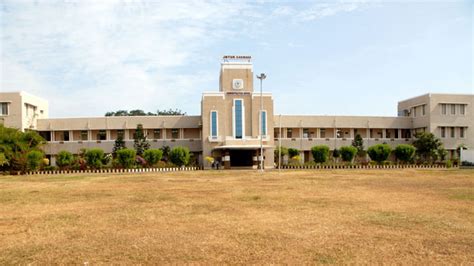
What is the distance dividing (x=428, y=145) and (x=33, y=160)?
4246 centimetres

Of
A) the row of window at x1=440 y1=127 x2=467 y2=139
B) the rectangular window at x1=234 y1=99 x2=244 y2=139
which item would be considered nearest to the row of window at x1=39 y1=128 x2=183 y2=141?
the rectangular window at x1=234 y1=99 x2=244 y2=139

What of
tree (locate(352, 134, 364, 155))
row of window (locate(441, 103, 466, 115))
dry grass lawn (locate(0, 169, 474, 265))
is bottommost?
dry grass lawn (locate(0, 169, 474, 265))

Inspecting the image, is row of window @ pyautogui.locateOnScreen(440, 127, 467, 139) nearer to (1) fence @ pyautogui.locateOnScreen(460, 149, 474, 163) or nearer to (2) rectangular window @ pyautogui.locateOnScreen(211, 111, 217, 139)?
(1) fence @ pyautogui.locateOnScreen(460, 149, 474, 163)

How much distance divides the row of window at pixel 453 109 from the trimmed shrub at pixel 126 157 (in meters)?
37.6

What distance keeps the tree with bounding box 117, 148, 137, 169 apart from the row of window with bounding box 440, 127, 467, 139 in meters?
37.3

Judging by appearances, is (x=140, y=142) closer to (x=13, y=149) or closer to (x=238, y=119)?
(x=238, y=119)

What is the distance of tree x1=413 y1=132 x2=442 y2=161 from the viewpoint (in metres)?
47.1

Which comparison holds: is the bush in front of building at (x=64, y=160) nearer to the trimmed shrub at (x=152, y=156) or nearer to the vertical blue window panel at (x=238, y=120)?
the trimmed shrub at (x=152, y=156)

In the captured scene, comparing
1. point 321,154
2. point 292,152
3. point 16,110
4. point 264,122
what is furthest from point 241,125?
point 16,110

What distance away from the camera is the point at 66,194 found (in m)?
18.0

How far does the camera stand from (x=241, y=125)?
45.8 metres

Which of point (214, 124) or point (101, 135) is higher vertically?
point (214, 124)

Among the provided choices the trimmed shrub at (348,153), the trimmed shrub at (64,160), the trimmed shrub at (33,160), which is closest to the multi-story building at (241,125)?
the trimmed shrub at (348,153)

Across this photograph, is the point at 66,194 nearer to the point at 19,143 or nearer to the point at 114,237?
the point at 114,237
